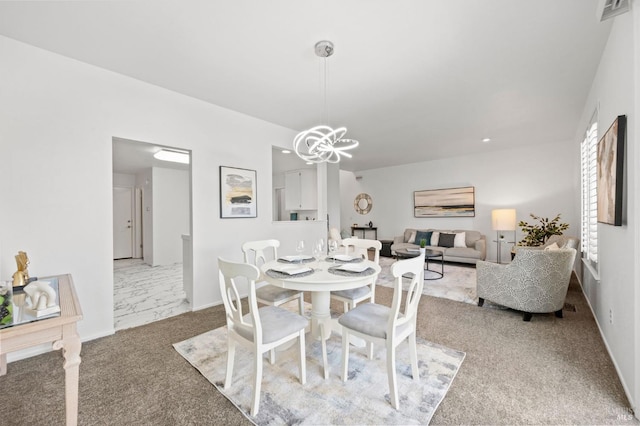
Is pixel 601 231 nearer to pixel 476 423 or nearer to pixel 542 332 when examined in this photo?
pixel 542 332

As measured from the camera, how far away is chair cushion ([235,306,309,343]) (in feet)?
5.54

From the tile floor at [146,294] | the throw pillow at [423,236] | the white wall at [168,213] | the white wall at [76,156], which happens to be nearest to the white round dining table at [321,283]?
the white wall at [76,156]

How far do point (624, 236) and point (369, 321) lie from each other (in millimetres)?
1809

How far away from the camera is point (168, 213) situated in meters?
6.47

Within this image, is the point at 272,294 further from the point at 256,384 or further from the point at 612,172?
the point at 612,172

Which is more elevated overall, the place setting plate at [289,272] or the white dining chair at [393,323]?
the place setting plate at [289,272]

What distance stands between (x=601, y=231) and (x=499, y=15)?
219 centimetres

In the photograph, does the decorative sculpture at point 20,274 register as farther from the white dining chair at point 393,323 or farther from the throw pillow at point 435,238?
the throw pillow at point 435,238

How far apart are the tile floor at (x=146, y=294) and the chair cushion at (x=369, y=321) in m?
2.35

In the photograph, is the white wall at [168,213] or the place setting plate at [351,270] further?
the white wall at [168,213]

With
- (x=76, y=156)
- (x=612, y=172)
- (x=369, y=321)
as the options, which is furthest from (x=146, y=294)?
(x=612, y=172)

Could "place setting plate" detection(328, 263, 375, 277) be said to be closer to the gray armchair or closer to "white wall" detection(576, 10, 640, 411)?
"white wall" detection(576, 10, 640, 411)

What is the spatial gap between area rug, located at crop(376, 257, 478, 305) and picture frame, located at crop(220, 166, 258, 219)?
2434mm

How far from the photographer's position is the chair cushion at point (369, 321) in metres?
1.70
